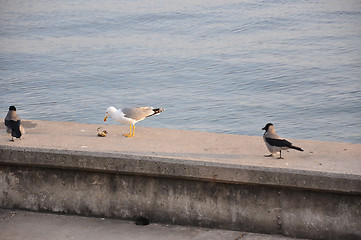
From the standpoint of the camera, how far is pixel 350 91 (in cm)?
1958

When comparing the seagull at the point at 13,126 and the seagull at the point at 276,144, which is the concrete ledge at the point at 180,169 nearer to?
the seagull at the point at 13,126

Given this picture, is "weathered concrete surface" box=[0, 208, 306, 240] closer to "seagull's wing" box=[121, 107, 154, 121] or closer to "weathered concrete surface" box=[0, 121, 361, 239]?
"weathered concrete surface" box=[0, 121, 361, 239]

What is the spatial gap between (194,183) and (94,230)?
0.99 m

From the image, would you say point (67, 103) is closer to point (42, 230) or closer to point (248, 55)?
point (248, 55)

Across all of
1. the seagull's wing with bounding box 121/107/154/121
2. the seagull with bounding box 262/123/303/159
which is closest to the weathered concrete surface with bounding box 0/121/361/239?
the seagull with bounding box 262/123/303/159

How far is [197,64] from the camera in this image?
23453 millimetres

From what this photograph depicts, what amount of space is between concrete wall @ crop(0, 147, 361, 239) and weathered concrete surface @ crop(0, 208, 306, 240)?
3.3 inches

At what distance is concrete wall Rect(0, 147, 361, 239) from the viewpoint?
5.29 m

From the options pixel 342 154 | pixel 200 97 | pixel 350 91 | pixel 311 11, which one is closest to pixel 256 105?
pixel 200 97

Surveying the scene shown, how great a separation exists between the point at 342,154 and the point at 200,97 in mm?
13181

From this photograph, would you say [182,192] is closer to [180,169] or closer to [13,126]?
[180,169]

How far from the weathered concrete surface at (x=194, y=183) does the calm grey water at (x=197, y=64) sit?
9750 millimetres

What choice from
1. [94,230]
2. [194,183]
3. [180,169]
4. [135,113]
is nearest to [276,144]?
[194,183]

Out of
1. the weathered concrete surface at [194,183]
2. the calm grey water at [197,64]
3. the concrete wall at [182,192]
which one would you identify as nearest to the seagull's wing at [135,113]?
the weathered concrete surface at [194,183]
